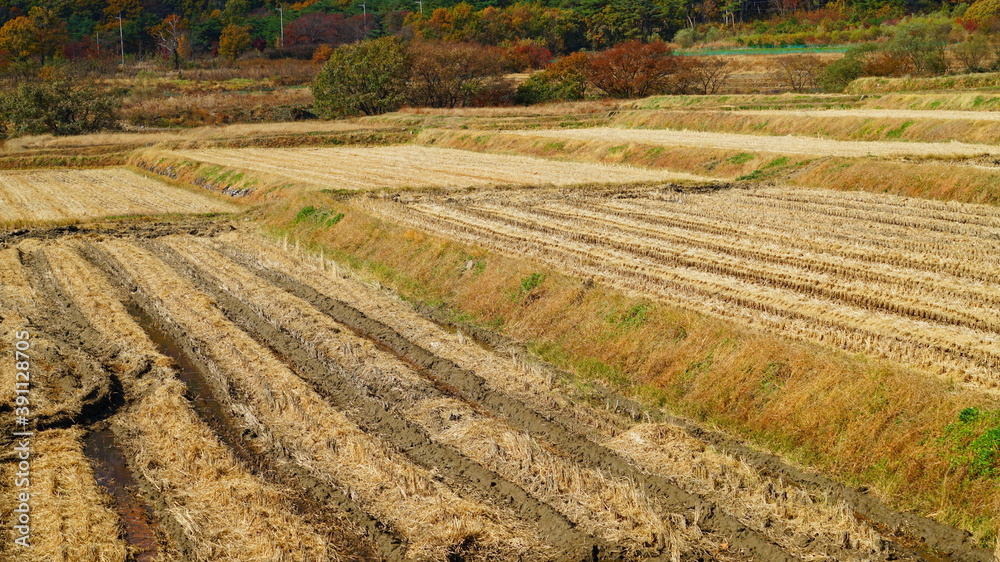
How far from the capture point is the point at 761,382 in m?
11.5

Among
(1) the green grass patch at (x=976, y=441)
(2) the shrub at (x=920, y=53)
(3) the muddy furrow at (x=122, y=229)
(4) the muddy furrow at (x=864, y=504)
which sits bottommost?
(3) the muddy furrow at (x=122, y=229)

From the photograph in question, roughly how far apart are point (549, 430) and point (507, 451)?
3.21 ft

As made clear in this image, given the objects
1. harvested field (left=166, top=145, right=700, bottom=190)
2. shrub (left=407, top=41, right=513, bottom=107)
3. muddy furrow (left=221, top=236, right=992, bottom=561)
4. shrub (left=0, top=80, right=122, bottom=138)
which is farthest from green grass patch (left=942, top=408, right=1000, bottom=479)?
shrub (left=407, top=41, right=513, bottom=107)

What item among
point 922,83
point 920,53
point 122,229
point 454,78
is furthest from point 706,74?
point 122,229

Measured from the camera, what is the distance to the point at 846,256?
56.9 ft

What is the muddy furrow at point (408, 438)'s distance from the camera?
28.3 ft

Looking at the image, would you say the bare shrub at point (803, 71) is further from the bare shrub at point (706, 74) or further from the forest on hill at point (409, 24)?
the forest on hill at point (409, 24)

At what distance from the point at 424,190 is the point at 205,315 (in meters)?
13.6

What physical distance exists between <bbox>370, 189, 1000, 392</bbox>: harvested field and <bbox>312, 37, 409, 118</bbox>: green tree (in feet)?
135

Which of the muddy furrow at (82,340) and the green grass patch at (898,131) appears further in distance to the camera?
the green grass patch at (898,131)

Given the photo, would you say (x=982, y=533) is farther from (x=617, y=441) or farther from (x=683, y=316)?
(x=683, y=316)

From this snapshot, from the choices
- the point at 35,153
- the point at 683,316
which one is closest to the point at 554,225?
the point at 683,316

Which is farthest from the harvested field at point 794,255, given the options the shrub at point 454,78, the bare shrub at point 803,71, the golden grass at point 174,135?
the shrub at point 454,78

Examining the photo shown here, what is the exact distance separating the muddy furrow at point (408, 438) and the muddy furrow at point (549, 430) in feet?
3.79
